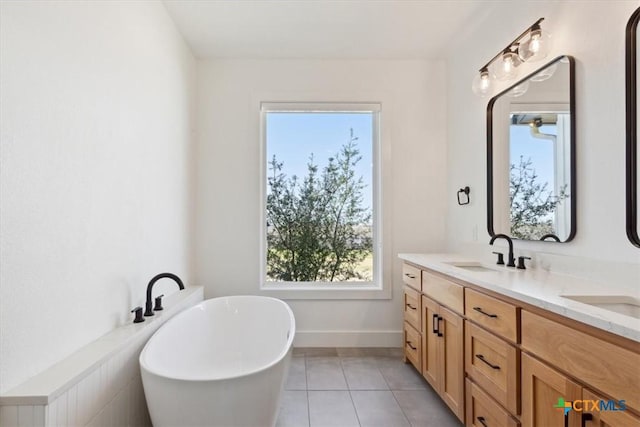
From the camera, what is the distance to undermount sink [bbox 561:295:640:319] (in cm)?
135

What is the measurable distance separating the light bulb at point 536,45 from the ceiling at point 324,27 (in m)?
0.75

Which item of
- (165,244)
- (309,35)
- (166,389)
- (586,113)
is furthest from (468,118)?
(166,389)

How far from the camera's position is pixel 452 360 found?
2080 millimetres

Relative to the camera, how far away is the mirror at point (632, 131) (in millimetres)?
1423

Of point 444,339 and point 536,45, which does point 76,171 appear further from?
point 536,45

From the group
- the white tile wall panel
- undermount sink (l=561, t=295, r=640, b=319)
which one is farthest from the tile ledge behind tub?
undermount sink (l=561, t=295, r=640, b=319)

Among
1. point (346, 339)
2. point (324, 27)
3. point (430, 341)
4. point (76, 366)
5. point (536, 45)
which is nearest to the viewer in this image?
point (76, 366)

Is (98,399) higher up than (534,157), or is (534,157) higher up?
(534,157)

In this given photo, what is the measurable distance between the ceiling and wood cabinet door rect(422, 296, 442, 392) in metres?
2.14

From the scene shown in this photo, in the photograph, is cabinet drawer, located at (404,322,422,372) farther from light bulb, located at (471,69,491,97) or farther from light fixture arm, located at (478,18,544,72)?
light fixture arm, located at (478,18,544,72)

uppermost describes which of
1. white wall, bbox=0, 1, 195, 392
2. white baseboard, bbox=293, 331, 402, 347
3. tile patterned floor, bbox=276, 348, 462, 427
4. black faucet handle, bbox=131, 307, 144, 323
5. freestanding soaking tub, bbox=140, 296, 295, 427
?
white wall, bbox=0, 1, 195, 392

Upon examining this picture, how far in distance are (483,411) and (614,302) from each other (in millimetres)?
811

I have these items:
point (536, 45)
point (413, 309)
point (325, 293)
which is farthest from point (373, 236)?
point (536, 45)

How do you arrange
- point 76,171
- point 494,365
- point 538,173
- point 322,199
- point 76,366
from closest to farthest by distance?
point 76,366 → point 76,171 → point 494,365 → point 538,173 → point 322,199
